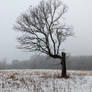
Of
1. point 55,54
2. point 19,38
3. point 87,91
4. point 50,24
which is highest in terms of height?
point 50,24

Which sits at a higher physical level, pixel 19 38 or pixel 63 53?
pixel 19 38

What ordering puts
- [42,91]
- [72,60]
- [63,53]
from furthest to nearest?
[72,60], [63,53], [42,91]

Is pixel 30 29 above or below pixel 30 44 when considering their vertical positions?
above

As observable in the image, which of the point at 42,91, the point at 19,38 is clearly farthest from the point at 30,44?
the point at 42,91

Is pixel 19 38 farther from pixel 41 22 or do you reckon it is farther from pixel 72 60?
pixel 72 60

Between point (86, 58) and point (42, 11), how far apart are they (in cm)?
10377

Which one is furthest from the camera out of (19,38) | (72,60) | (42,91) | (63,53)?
(72,60)

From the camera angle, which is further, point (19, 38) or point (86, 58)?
point (86, 58)

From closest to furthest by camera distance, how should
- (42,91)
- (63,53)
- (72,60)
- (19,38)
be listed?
(42,91), (63,53), (19,38), (72,60)

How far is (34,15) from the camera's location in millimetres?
24031

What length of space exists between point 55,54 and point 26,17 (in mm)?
5357

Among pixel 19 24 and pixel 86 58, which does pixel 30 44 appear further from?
pixel 86 58

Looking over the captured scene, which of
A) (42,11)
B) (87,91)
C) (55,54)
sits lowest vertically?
(87,91)

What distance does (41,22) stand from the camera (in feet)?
77.9
